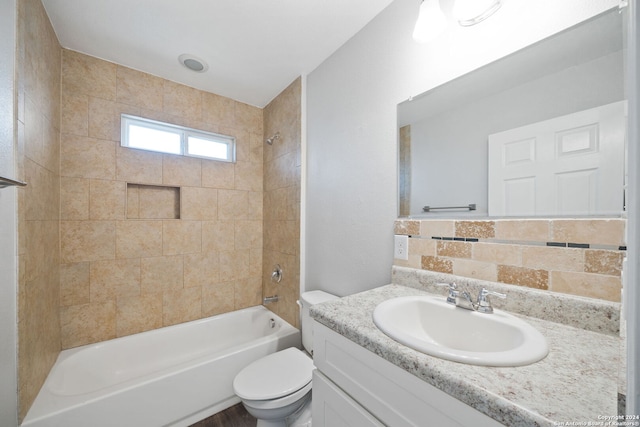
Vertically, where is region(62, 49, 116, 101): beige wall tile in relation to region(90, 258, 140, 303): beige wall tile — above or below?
above

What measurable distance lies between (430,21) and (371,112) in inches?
18.8

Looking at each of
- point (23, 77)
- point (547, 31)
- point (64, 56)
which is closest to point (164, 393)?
point (23, 77)

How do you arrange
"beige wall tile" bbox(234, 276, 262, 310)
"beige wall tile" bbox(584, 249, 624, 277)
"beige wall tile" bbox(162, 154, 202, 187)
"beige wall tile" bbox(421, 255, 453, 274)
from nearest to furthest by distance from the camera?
"beige wall tile" bbox(584, 249, 624, 277), "beige wall tile" bbox(421, 255, 453, 274), "beige wall tile" bbox(162, 154, 202, 187), "beige wall tile" bbox(234, 276, 262, 310)

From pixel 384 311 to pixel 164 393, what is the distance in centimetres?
147

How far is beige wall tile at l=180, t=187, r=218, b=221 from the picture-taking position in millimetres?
2139

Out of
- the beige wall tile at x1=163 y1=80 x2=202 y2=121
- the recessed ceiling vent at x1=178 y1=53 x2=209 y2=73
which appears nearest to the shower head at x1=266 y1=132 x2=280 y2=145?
the beige wall tile at x1=163 y1=80 x2=202 y2=121

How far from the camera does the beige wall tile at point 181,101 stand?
2.08 m

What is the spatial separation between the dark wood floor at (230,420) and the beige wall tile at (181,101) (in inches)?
90.5

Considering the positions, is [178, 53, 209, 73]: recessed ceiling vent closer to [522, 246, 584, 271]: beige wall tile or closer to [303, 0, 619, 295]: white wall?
[303, 0, 619, 295]: white wall

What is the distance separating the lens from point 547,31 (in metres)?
0.82

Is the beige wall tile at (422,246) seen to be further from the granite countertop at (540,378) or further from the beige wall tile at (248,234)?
the beige wall tile at (248,234)

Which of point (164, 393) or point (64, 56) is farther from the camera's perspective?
point (64, 56)

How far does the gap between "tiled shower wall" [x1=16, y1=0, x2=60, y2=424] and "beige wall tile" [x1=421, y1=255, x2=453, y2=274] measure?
1.82 metres

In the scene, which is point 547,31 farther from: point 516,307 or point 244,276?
point 244,276
